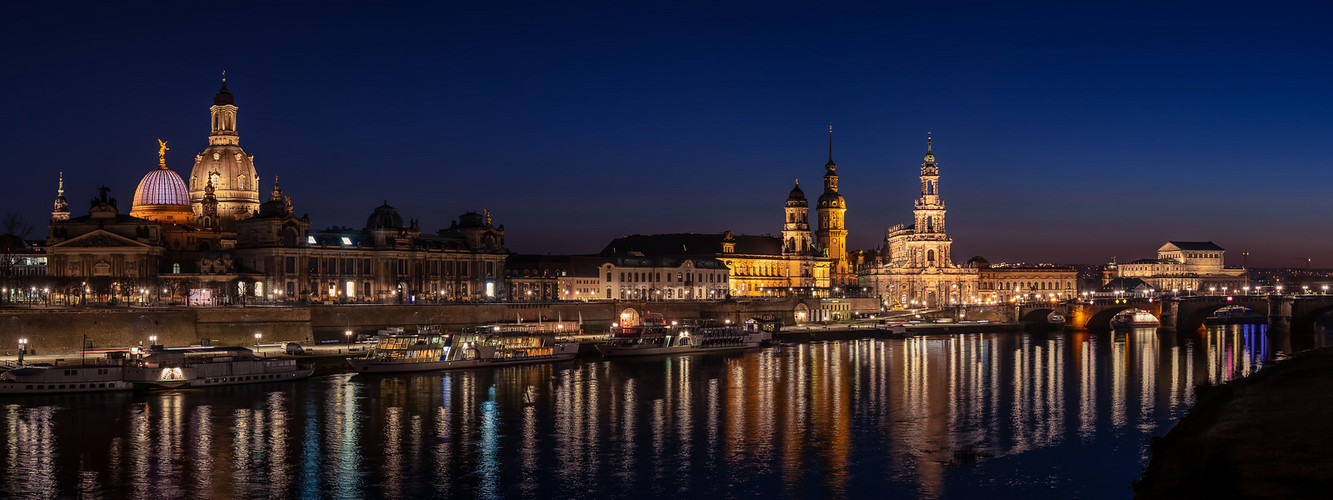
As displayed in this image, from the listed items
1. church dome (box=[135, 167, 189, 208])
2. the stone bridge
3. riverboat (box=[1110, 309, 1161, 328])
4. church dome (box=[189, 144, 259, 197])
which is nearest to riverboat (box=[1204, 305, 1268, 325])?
riverboat (box=[1110, 309, 1161, 328])

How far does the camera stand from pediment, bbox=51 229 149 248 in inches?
3873

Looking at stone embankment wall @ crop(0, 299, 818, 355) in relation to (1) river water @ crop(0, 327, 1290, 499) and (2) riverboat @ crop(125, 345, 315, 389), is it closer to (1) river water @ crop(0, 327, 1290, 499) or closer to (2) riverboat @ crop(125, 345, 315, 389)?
(2) riverboat @ crop(125, 345, 315, 389)

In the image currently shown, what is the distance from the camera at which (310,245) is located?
111000 mm

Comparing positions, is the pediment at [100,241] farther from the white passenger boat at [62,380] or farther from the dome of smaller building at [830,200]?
the dome of smaller building at [830,200]

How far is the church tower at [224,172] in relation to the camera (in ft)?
404

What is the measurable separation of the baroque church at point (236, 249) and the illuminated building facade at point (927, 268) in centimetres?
7254

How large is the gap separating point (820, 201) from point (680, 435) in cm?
14165

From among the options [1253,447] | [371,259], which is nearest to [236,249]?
[371,259]

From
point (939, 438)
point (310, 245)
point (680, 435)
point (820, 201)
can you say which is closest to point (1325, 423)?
point (939, 438)

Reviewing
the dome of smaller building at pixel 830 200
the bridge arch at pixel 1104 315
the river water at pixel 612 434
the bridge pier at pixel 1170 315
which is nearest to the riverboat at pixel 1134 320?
the bridge arch at pixel 1104 315

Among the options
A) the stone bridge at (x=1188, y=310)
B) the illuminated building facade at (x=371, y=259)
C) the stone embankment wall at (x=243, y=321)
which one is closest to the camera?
the stone embankment wall at (x=243, y=321)

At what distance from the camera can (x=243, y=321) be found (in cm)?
9288

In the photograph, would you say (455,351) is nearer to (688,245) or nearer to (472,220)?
(472,220)

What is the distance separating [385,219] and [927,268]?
89013mm
